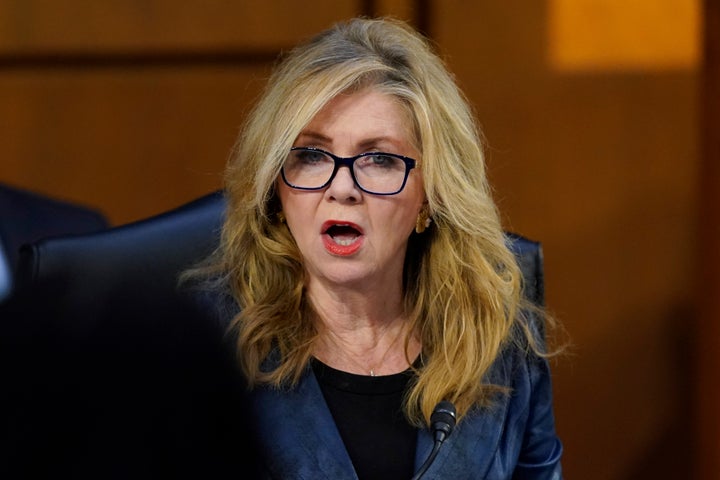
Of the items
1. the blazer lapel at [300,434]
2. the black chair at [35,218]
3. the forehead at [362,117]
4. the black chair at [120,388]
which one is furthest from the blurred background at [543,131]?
the black chair at [120,388]

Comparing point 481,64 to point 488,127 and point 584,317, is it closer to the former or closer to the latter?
point 488,127

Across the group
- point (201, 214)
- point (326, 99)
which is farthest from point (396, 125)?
point (201, 214)

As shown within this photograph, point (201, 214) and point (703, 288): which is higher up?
point (201, 214)

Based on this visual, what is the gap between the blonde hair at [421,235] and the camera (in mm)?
1479

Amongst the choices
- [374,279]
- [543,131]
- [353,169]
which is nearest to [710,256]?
[543,131]

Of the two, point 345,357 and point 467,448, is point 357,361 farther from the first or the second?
point 467,448

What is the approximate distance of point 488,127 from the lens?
2607 mm

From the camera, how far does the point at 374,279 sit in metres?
1.55

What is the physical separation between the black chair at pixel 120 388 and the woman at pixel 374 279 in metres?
0.72

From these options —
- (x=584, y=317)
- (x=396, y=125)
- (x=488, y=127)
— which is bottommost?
(x=584, y=317)

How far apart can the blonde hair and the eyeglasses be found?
2 centimetres

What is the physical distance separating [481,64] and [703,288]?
64 centimetres

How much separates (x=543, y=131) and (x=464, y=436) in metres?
1.27

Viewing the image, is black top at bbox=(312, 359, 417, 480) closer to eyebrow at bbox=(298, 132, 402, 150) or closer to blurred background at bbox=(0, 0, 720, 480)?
eyebrow at bbox=(298, 132, 402, 150)
